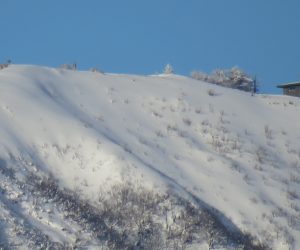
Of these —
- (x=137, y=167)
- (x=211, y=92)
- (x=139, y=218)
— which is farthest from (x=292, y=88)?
(x=139, y=218)

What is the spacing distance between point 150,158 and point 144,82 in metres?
9.82

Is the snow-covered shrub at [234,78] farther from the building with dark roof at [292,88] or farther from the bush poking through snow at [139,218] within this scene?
the bush poking through snow at [139,218]

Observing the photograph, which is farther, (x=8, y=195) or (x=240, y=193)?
(x=240, y=193)

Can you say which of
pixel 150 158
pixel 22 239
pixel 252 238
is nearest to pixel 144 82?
pixel 150 158

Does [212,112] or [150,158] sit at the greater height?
[212,112]

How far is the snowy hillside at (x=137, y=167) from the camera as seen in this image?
61.9 feet

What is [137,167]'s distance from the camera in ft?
71.9

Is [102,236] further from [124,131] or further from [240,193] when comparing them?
[124,131]

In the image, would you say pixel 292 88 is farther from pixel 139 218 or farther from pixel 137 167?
pixel 139 218

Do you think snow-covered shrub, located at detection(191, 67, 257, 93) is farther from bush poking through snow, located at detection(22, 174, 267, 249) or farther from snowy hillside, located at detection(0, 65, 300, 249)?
bush poking through snow, located at detection(22, 174, 267, 249)

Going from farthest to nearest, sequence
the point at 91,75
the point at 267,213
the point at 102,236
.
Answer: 1. the point at 91,75
2. the point at 267,213
3. the point at 102,236

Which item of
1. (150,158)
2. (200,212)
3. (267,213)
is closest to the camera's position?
(200,212)

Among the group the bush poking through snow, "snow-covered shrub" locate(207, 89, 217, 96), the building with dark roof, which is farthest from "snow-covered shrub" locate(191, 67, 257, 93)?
the bush poking through snow

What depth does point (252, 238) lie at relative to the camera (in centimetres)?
2058
